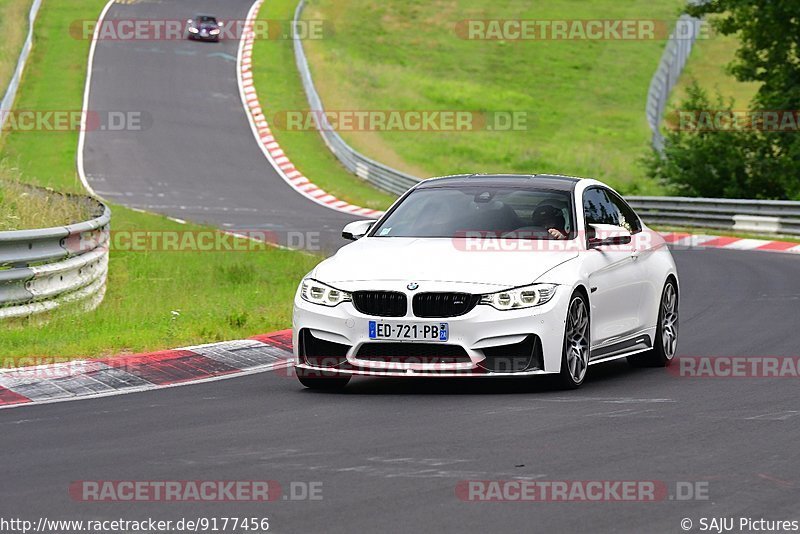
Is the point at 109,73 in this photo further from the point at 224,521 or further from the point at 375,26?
the point at 224,521

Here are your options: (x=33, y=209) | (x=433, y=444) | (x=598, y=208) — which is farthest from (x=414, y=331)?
(x=33, y=209)

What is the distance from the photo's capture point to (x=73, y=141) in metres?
44.3

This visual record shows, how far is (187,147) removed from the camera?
145 ft

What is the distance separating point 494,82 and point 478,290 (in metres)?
54.7

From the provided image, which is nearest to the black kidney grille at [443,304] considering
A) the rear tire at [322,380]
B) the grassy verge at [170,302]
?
the rear tire at [322,380]

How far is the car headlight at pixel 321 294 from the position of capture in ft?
35.0

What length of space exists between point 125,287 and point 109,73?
35723mm

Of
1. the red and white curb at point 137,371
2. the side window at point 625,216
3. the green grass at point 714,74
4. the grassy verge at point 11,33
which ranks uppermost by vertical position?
the side window at point 625,216

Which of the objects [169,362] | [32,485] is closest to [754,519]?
[32,485]

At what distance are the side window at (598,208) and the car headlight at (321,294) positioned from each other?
2.27m

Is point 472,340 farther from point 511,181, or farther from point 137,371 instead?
point 137,371

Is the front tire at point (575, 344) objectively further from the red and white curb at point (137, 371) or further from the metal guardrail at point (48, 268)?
the metal guardrail at point (48, 268)

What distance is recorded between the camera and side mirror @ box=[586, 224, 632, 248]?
1145 centimetres

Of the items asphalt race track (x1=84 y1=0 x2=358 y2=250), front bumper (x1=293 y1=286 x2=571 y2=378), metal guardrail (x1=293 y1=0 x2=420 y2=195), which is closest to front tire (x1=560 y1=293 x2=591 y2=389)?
front bumper (x1=293 y1=286 x2=571 y2=378)
